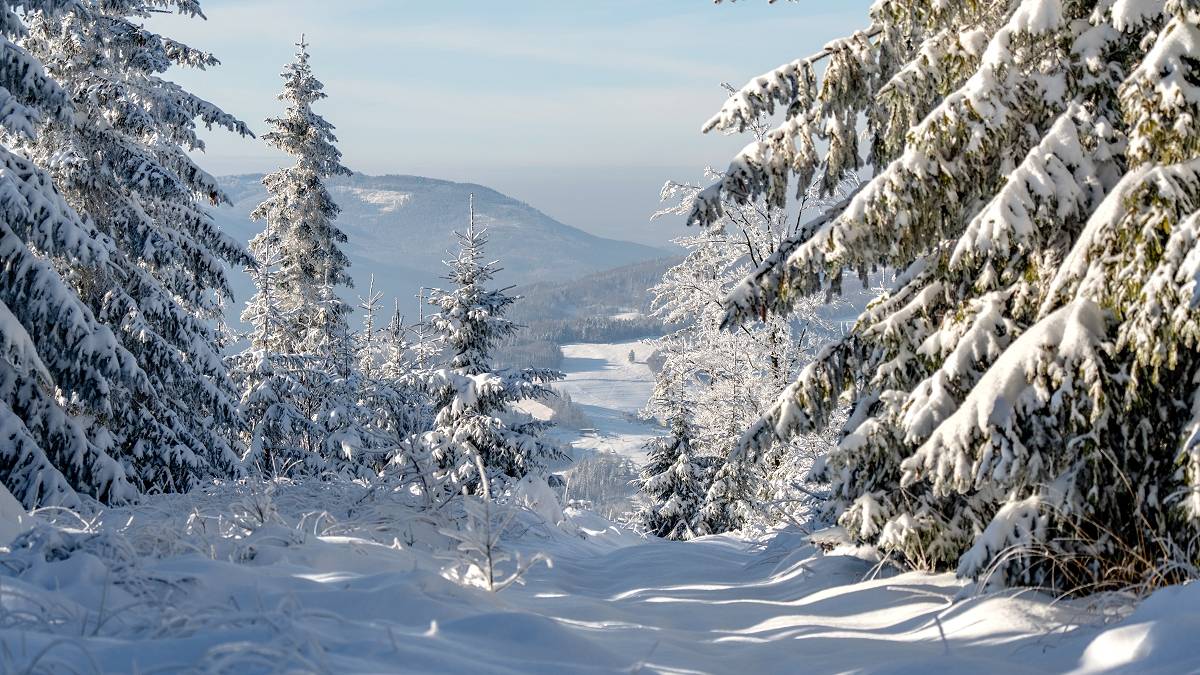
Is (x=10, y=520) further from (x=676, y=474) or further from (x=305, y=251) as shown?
(x=676, y=474)

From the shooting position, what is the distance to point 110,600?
325 cm

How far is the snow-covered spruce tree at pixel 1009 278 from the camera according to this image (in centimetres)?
444

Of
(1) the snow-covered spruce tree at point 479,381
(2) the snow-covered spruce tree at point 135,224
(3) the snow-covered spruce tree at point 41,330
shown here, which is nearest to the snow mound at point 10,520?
(3) the snow-covered spruce tree at point 41,330

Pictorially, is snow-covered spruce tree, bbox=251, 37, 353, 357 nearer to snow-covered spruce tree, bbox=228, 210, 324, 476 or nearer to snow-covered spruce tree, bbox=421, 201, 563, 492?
snow-covered spruce tree, bbox=228, 210, 324, 476

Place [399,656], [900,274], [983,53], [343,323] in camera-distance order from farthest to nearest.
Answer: [343,323] → [900,274] → [983,53] → [399,656]

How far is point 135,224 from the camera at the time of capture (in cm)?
1300

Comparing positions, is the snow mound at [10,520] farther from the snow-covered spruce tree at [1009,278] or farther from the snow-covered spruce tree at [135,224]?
the snow-covered spruce tree at [135,224]

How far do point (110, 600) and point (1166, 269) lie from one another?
470 cm

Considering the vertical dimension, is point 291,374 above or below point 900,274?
below

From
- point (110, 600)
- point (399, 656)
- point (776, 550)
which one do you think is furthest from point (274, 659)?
point (776, 550)

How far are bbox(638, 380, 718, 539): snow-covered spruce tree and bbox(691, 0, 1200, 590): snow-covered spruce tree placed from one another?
18.6 meters

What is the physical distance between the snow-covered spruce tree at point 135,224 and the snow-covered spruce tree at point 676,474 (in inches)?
548

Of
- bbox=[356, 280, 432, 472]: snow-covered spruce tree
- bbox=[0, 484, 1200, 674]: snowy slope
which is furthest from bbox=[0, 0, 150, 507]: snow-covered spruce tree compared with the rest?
bbox=[356, 280, 432, 472]: snow-covered spruce tree

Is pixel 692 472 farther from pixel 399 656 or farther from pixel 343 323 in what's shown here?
pixel 399 656
